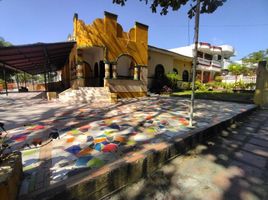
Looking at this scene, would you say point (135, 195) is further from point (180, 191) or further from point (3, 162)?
point (3, 162)

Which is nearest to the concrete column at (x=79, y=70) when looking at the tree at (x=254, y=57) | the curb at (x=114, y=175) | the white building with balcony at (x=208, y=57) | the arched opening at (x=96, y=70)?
the arched opening at (x=96, y=70)

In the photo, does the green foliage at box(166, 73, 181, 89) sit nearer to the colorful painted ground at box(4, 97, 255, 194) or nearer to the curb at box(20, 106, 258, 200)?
the colorful painted ground at box(4, 97, 255, 194)

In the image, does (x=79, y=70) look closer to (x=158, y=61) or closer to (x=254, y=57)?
(x=158, y=61)

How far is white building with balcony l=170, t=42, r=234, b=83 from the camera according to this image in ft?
80.5

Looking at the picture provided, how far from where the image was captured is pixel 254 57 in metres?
32.1

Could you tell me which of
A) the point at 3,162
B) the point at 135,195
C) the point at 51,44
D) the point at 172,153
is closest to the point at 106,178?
the point at 135,195

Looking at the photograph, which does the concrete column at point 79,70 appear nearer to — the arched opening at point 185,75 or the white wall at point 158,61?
the white wall at point 158,61

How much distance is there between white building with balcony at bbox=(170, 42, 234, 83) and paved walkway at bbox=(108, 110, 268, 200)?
22.5 meters

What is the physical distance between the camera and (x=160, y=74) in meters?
16.0

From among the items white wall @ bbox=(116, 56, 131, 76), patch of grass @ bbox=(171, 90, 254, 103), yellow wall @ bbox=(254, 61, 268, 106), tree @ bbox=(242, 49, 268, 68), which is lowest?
patch of grass @ bbox=(171, 90, 254, 103)

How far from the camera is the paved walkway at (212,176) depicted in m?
2.02

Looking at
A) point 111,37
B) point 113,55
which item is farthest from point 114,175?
point 111,37

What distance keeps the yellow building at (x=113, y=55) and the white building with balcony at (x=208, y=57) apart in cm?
1091

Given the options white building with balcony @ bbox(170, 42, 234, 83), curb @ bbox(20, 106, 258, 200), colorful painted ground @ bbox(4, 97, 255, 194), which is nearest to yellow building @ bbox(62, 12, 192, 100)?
colorful painted ground @ bbox(4, 97, 255, 194)
